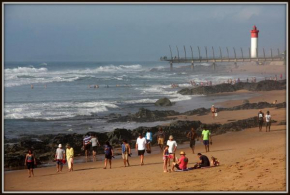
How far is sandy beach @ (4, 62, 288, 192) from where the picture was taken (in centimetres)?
1170

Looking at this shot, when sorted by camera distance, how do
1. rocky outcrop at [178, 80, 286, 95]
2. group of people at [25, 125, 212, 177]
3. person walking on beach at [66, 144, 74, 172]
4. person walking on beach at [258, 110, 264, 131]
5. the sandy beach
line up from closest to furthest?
the sandy beach, group of people at [25, 125, 212, 177], person walking on beach at [66, 144, 74, 172], person walking on beach at [258, 110, 264, 131], rocky outcrop at [178, 80, 286, 95]

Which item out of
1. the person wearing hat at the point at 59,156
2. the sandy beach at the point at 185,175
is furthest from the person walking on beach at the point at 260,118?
the person wearing hat at the point at 59,156

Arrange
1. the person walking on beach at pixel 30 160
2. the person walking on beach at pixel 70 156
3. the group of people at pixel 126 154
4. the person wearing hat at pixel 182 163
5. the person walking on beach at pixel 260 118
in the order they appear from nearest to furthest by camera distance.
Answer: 1. the person wearing hat at pixel 182 163
2. the group of people at pixel 126 154
3. the person walking on beach at pixel 30 160
4. the person walking on beach at pixel 70 156
5. the person walking on beach at pixel 260 118

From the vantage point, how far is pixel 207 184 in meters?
11.7

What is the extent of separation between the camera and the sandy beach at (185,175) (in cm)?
1170

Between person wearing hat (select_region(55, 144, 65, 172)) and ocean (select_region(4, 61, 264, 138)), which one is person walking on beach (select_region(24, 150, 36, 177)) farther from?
ocean (select_region(4, 61, 264, 138))

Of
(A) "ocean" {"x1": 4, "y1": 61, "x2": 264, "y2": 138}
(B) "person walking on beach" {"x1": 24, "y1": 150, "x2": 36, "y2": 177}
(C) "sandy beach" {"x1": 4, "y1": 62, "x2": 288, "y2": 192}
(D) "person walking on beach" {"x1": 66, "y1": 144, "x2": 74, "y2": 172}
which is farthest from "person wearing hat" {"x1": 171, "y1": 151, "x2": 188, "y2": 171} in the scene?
(A) "ocean" {"x1": 4, "y1": 61, "x2": 264, "y2": 138}

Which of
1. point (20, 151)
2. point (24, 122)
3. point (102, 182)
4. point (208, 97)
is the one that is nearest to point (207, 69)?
point (208, 97)

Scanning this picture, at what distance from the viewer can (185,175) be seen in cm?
1312

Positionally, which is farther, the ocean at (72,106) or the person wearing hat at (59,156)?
the ocean at (72,106)

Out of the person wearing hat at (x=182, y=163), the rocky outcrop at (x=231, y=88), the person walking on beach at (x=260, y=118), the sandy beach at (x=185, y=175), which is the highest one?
the rocky outcrop at (x=231, y=88)

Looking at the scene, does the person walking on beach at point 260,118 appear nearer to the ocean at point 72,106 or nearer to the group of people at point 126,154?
the group of people at point 126,154

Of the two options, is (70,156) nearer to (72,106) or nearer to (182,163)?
(182,163)

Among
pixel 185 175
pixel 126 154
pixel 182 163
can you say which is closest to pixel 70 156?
pixel 126 154
